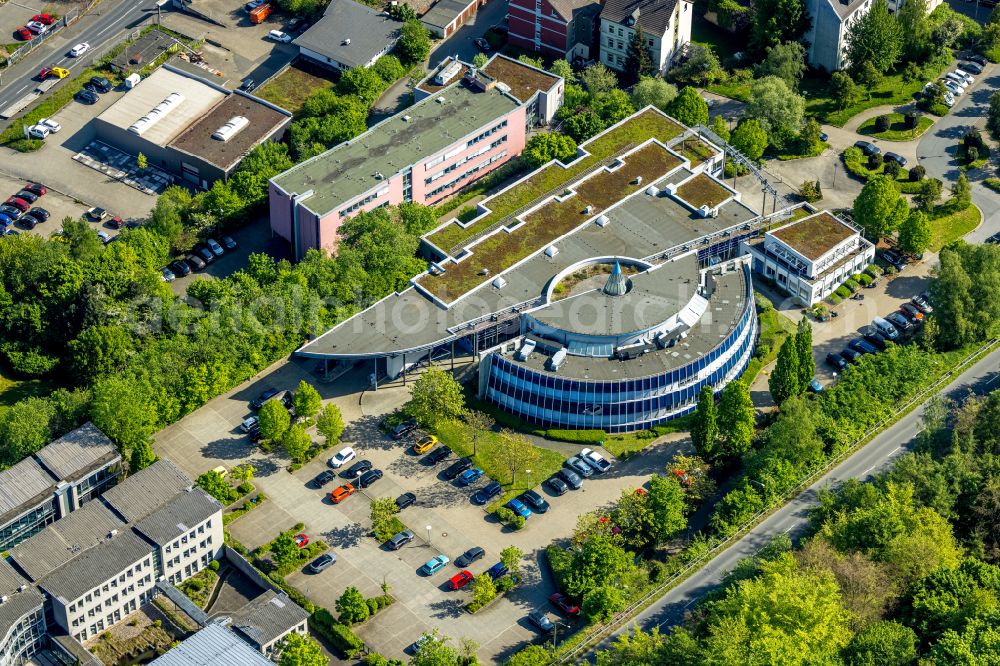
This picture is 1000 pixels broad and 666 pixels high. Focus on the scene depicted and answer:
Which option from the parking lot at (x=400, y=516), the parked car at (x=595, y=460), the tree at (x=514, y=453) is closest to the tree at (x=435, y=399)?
the parking lot at (x=400, y=516)

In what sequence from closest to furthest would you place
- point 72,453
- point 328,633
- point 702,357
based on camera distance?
point 328,633 < point 72,453 < point 702,357

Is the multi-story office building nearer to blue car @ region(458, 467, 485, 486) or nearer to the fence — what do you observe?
blue car @ region(458, 467, 485, 486)

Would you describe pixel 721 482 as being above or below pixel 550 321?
below

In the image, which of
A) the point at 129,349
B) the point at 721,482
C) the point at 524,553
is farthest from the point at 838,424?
the point at 129,349

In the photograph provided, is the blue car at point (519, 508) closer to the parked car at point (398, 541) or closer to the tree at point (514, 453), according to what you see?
the tree at point (514, 453)

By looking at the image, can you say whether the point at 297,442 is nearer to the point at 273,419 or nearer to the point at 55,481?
the point at 273,419

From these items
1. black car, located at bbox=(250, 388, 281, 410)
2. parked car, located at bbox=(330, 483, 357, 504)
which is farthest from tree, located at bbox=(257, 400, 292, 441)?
parked car, located at bbox=(330, 483, 357, 504)

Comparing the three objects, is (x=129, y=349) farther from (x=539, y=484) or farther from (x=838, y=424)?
(x=838, y=424)
